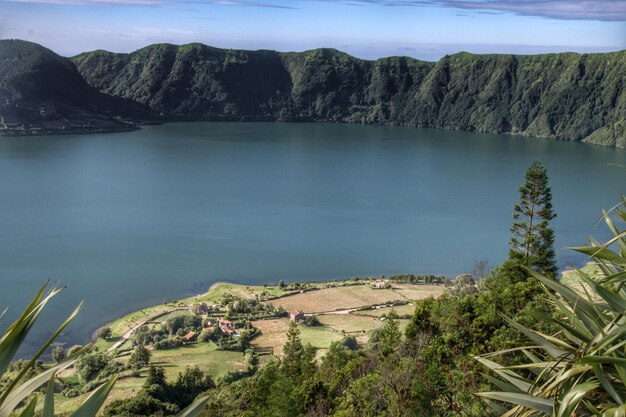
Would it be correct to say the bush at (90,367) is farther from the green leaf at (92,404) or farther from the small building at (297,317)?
the green leaf at (92,404)

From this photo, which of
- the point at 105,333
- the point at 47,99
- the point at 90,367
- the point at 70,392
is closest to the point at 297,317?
the point at 105,333

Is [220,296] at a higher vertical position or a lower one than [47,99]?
lower

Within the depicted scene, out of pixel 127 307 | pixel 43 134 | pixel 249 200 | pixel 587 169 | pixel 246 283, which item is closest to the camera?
pixel 127 307

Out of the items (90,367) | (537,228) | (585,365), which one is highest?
(585,365)

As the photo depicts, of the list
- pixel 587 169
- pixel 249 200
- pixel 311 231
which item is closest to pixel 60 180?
pixel 249 200

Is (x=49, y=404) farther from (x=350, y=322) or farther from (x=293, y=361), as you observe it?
(x=350, y=322)

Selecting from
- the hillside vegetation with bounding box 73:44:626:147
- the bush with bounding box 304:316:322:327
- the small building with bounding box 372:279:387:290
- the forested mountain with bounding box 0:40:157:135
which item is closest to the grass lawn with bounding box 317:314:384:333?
the bush with bounding box 304:316:322:327

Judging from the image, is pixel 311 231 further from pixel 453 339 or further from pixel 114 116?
pixel 114 116
